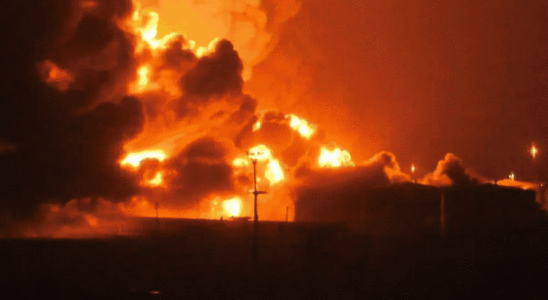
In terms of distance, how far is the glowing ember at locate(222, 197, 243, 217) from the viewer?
241ft

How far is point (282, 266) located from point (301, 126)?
122 ft

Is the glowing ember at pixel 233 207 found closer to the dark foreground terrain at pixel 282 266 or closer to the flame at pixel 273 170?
the flame at pixel 273 170

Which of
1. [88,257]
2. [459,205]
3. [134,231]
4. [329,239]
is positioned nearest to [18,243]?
[88,257]

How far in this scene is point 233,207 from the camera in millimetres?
74625

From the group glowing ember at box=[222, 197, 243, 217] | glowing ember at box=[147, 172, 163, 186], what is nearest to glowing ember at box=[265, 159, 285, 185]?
glowing ember at box=[222, 197, 243, 217]

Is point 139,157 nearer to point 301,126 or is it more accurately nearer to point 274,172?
point 274,172

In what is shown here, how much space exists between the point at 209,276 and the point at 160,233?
78.3ft

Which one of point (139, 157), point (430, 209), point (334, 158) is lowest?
point (430, 209)

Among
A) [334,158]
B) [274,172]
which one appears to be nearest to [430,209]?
[334,158]

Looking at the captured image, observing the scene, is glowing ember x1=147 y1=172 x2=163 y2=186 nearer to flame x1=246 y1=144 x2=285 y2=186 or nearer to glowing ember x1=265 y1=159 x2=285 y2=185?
flame x1=246 y1=144 x2=285 y2=186

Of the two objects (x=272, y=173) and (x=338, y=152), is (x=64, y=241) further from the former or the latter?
(x=338, y=152)

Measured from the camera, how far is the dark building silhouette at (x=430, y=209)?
6856 centimetres

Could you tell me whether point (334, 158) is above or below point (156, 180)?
above

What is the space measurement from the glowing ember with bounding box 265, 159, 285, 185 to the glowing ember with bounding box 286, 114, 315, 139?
5.43 metres
